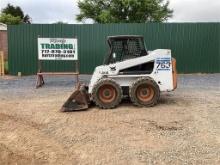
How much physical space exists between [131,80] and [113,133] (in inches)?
127

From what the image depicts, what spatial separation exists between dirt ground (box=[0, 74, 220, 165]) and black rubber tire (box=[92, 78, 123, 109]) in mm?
203

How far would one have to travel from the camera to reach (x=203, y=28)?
23453 mm

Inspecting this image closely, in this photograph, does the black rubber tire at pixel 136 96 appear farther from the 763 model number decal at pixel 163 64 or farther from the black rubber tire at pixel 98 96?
the 763 model number decal at pixel 163 64

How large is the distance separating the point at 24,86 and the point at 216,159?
36.4 ft

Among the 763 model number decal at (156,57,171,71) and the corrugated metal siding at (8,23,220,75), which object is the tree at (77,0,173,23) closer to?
the corrugated metal siding at (8,23,220,75)

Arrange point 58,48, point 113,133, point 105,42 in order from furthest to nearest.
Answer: point 105,42, point 58,48, point 113,133

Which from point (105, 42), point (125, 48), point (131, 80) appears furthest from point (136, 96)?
point (105, 42)

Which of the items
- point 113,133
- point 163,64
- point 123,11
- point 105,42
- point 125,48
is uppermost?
point 123,11

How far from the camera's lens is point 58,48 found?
61.2 ft

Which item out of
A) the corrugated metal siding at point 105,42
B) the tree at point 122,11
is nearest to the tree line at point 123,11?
the tree at point 122,11

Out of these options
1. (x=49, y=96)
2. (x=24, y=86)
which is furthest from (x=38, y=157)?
(x=24, y=86)

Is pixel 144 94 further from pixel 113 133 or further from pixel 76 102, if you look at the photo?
pixel 113 133

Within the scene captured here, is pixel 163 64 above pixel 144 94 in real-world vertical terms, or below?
above

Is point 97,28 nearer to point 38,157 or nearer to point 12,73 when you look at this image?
point 12,73
